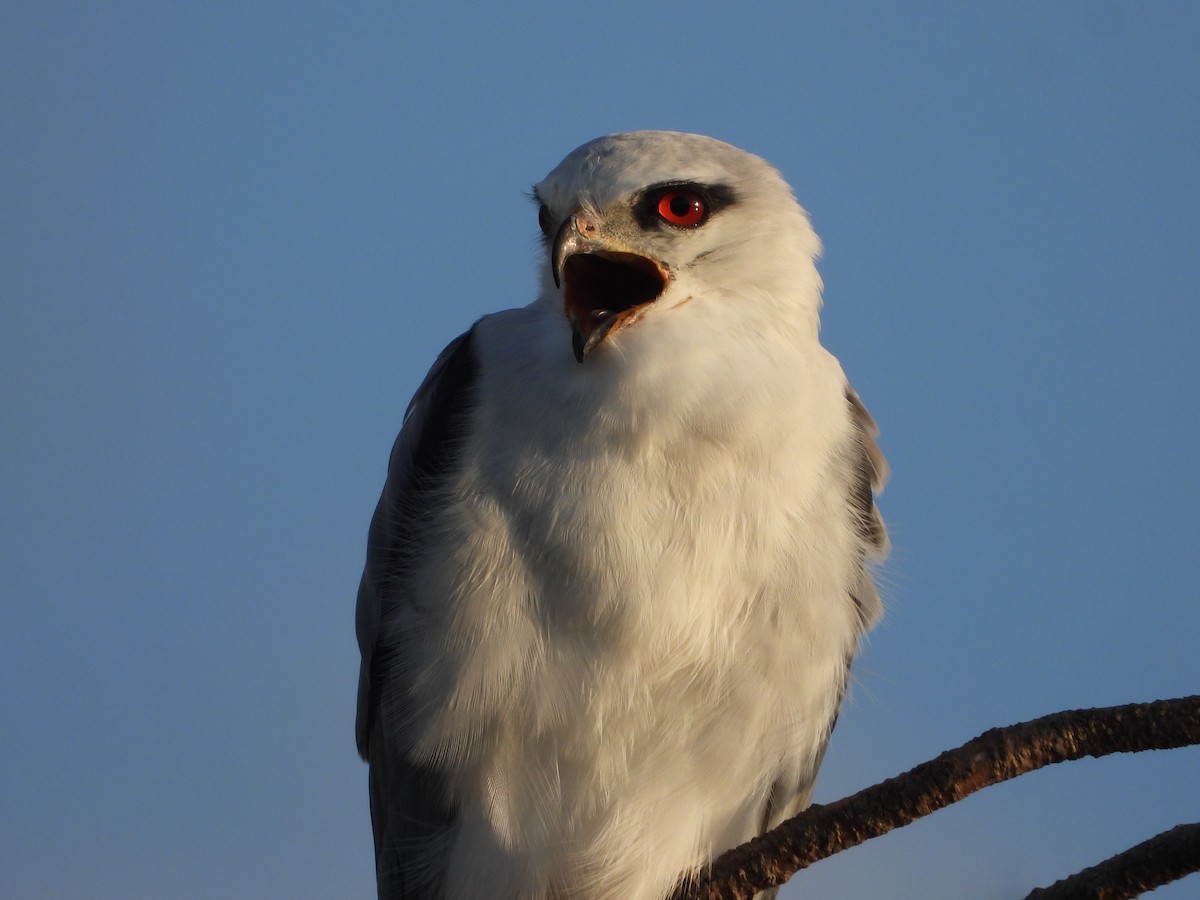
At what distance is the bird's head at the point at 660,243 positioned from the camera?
13.6ft

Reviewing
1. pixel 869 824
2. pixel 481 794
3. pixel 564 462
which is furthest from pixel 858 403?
pixel 869 824

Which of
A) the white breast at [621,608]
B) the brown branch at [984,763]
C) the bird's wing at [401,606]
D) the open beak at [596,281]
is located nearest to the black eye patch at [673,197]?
the open beak at [596,281]

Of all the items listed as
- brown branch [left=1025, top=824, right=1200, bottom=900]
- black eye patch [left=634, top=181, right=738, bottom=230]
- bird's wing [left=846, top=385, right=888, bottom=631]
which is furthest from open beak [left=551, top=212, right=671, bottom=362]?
brown branch [left=1025, top=824, right=1200, bottom=900]

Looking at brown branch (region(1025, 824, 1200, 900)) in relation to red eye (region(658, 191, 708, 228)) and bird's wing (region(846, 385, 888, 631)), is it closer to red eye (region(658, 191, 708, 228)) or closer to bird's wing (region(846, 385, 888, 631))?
bird's wing (region(846, 385, 888, 631))

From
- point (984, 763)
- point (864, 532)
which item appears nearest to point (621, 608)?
point (864, 532)

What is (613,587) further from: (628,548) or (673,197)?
(673,197)

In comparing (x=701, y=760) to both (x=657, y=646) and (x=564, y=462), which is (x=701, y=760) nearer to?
(x=657, y=646)

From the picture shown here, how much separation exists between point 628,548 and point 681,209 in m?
1.11

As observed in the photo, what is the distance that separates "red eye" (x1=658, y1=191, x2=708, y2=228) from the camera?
13.9 ft

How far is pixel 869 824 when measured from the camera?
3.00 metres

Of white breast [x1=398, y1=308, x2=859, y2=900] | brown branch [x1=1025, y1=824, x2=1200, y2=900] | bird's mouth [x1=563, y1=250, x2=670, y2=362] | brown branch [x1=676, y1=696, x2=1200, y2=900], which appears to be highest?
bird's mouth [x1=563, y1=250, x2=670, y2=362]

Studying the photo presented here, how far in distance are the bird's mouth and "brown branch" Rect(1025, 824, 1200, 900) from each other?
204 centimetres

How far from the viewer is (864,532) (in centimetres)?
490

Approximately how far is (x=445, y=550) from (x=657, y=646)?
2.48 ft
